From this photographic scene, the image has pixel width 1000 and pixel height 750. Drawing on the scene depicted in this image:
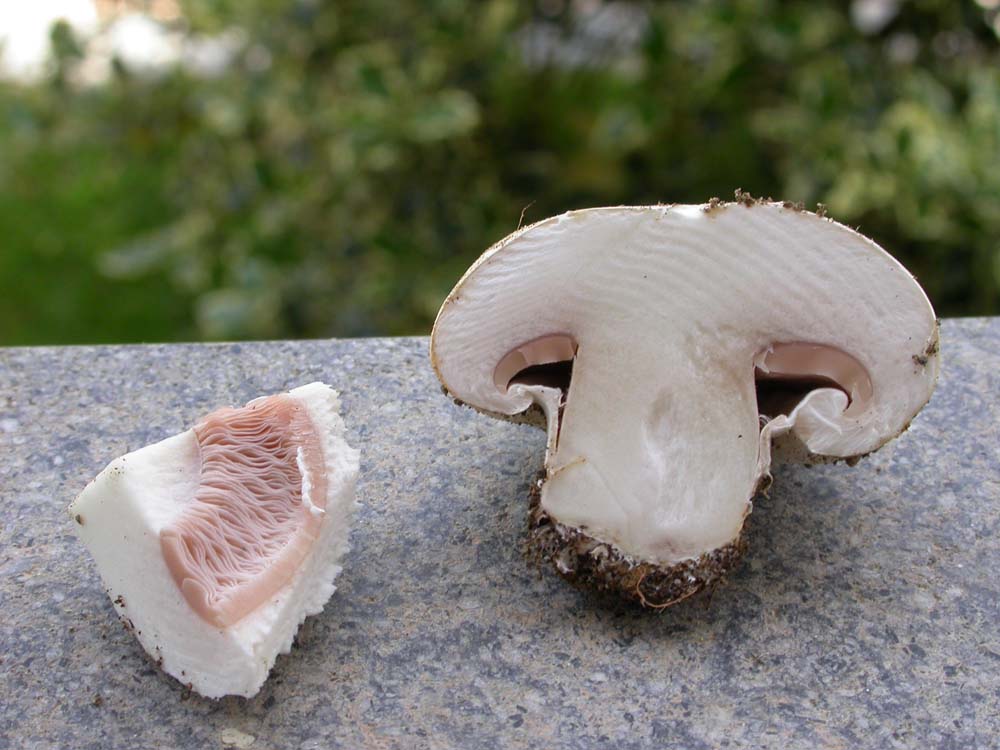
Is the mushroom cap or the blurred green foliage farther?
the blurred green foliage

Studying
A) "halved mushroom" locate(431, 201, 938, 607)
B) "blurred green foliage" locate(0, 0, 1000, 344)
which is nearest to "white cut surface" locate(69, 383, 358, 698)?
"halved mushroom" locate(431, 201, 938, 607)

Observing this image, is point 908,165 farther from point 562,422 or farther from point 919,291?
point 562,422

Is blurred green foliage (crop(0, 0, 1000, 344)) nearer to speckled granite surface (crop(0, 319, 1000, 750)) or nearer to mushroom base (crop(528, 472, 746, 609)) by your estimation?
speckled granite surface (crop(0, 319, 1000, 750))

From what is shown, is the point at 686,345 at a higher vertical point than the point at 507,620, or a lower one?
higher

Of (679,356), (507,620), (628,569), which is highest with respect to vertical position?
(679,356)

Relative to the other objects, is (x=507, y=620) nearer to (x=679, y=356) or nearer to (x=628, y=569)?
(x=628, y=569)

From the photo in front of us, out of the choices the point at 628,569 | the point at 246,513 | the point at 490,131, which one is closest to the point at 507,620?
the point at 628,569
